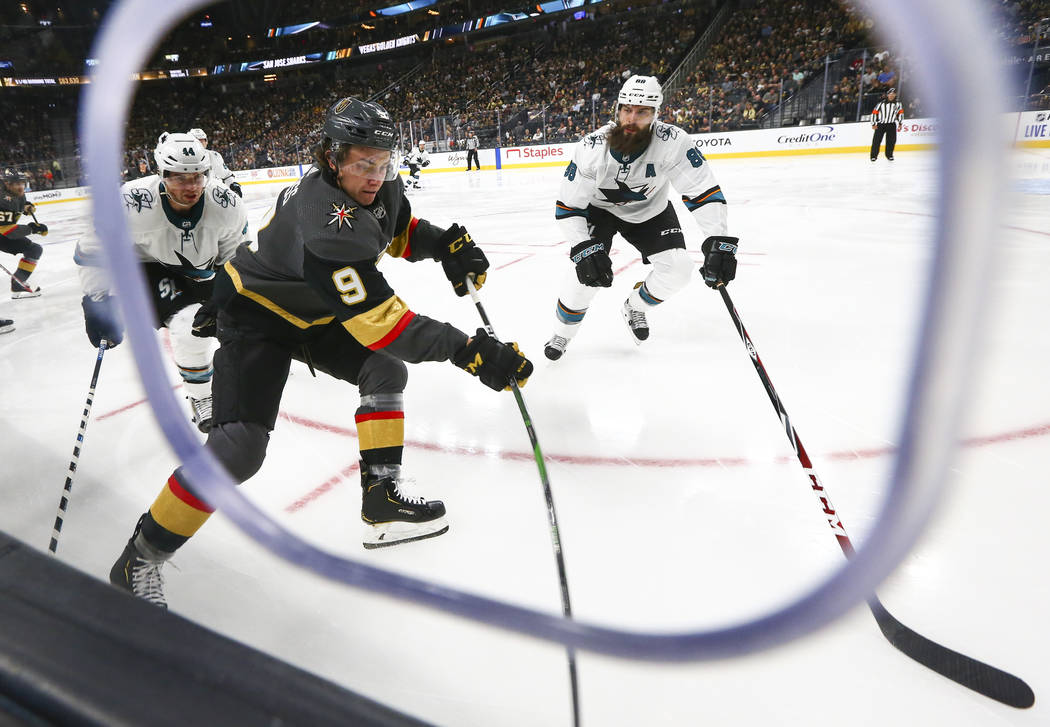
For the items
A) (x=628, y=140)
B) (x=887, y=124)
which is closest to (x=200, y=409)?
(x=628, y=140)

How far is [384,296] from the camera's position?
5.53 feet

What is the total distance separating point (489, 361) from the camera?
5.68 feet

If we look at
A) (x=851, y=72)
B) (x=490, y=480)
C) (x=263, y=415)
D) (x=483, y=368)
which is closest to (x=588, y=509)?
(x=490, y=480)

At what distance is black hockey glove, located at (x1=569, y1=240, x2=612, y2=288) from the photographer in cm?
302

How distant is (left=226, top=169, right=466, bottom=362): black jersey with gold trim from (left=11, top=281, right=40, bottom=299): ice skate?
487 centimetres

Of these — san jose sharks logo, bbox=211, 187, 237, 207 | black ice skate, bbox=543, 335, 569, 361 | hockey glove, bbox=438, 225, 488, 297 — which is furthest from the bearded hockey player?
black ice skate, bbox=543, 335, 569, 361

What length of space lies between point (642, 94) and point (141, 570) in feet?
9.04

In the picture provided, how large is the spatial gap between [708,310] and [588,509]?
8.04 ft

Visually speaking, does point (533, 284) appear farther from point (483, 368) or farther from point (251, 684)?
point (251, 684)

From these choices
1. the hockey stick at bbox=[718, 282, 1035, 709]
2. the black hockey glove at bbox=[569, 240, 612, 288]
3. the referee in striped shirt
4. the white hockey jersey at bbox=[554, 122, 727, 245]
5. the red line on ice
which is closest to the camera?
the hockey stick at bbox=[718, 282, 1035, 709]

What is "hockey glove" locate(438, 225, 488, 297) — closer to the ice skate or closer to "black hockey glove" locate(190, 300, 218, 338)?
"black hockey glove" locate(190, 300, 218, 338)

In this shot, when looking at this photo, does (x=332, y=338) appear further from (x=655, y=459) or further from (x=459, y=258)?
(x=655, y=459)

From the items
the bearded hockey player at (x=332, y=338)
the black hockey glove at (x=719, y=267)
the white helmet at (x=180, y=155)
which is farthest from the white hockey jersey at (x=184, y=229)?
the black hockey glove at (x=719, y=267)

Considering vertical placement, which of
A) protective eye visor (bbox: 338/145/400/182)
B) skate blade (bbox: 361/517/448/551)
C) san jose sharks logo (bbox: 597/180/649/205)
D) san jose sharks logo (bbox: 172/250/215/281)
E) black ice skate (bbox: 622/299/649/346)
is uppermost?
protective eye visor (bbox: 338/145/400/182)
